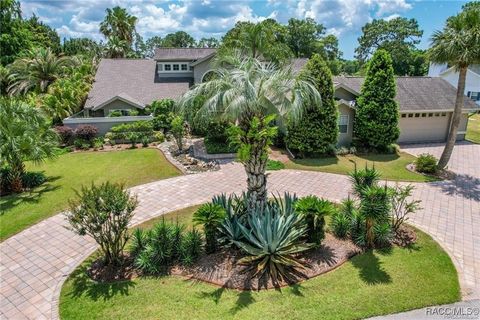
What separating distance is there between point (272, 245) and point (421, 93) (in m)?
21.7

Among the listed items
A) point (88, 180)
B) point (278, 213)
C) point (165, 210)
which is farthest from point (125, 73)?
point (278, 213)

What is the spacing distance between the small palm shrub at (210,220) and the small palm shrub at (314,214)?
2.30 meters

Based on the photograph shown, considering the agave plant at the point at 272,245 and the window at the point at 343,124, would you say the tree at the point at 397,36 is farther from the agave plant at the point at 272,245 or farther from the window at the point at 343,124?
the agave plant at the point at 272,245

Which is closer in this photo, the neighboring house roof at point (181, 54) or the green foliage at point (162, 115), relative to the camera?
the green foliage at point (162, 115)

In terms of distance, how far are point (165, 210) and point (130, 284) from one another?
4732mm

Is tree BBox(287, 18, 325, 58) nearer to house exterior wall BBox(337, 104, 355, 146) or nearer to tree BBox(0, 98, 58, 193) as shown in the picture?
house exterior wall BBox(337, 104, 355, 146)

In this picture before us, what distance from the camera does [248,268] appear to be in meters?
8.59

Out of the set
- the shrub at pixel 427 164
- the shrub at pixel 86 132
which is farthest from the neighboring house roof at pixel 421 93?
the shrub at pixel 86 132

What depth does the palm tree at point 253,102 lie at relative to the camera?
8.43 m

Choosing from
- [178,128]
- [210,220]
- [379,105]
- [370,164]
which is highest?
[379,105]

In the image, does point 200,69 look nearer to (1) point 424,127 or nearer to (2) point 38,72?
(2) point 38,72

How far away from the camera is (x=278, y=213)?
30.4 ft

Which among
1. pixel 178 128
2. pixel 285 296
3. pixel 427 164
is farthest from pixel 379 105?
pixel 285 296

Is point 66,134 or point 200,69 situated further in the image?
point 200,69
